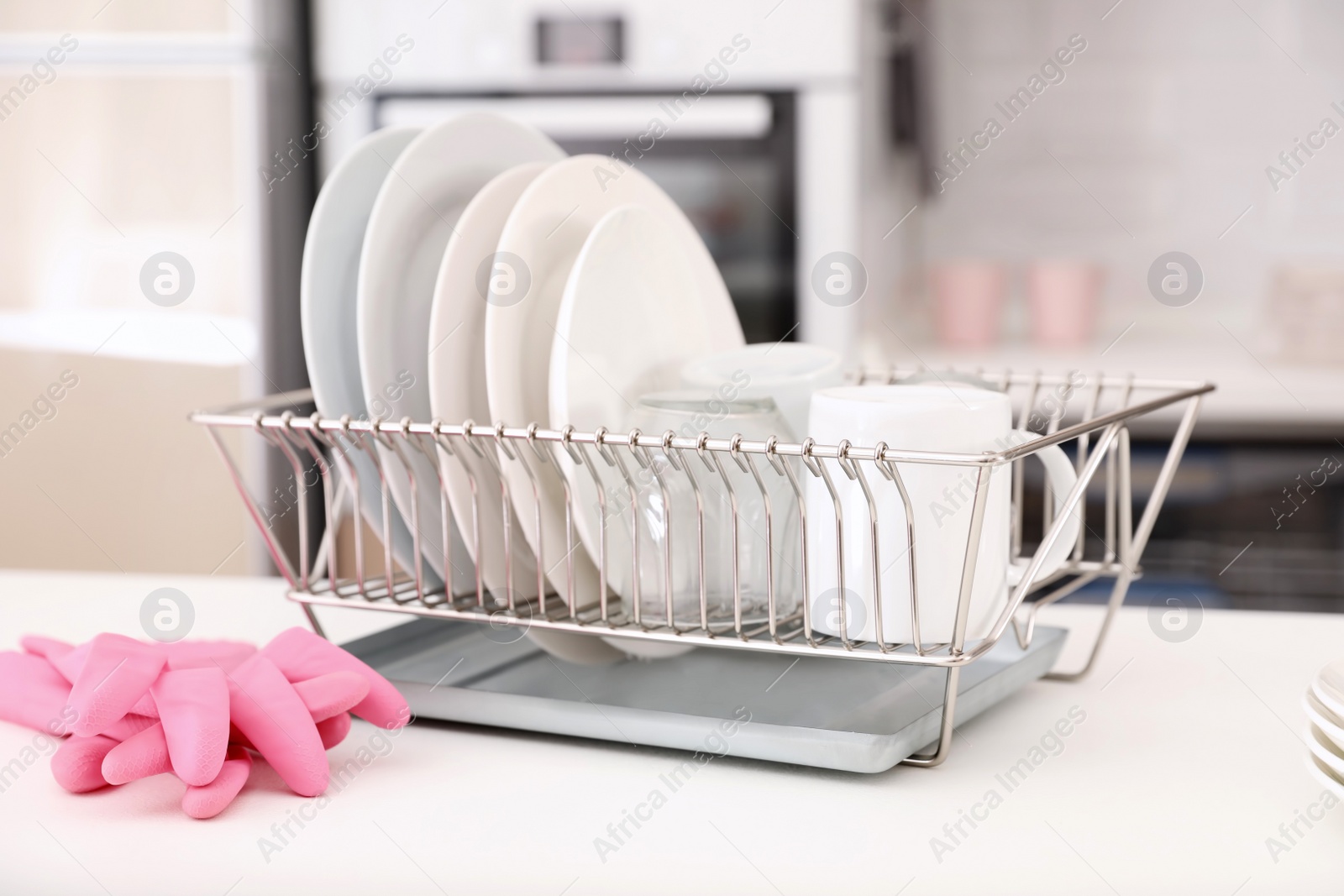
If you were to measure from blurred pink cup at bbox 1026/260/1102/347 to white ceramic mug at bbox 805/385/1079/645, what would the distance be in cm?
173

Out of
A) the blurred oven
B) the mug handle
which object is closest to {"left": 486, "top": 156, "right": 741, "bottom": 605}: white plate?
the mug handle

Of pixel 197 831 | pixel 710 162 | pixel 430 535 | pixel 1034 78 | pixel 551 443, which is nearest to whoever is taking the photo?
pixel 197 831

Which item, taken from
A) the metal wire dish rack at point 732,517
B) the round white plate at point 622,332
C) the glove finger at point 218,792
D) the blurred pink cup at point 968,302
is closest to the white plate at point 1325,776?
the metal wire dish rack at point 732,517

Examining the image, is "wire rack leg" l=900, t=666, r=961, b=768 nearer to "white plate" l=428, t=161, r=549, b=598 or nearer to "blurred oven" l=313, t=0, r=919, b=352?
"white plate" l=428, t=161, r=549, b=598

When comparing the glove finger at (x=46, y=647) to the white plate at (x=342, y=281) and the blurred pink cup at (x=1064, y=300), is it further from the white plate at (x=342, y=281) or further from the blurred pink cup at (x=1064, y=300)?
the blurred pink cup at (x=1064, y=300)

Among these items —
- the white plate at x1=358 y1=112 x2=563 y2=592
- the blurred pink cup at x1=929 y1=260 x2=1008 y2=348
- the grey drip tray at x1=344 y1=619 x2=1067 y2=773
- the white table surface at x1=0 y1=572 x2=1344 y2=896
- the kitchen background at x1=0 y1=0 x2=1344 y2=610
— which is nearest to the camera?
the white table surface at x1=0 y1=572 x2=1344 y2=896

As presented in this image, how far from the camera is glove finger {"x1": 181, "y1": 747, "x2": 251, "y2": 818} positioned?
0.49 meters

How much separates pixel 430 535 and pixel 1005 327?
1856mm

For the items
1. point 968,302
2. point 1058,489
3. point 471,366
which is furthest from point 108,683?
point 968,302

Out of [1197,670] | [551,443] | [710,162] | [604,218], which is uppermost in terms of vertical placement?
[710,162]

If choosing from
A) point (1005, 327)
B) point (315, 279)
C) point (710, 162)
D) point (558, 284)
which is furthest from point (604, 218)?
point (1005, 327)

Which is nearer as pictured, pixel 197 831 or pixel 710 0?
pixel 197 831

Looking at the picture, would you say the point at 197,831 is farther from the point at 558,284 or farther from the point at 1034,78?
the point at 1034,78

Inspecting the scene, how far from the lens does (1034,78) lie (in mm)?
2279
